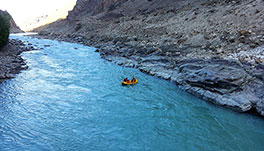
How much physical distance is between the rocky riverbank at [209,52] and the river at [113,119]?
1.45 meters

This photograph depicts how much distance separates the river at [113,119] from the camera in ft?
31.6

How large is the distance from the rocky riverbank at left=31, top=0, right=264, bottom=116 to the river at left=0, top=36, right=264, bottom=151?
4.76 ft

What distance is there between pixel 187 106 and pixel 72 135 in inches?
324

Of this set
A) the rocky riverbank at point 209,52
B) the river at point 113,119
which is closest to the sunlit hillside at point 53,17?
the rocky riverbank at point 209,52

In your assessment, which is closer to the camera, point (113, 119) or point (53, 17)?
point (113, 119)

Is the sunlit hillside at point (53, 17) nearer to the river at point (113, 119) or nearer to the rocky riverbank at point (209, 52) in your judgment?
the rocky riverbank at point (209, 52)

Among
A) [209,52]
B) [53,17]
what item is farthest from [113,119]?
[53,17]

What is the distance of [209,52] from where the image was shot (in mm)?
20469

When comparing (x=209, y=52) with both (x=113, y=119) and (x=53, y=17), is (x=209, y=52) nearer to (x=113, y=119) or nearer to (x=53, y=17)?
(x=113, y=119)

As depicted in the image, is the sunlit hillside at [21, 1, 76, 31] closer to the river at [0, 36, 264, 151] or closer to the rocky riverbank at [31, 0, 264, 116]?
the rocky riverbank at [31, 0, 264, 116]

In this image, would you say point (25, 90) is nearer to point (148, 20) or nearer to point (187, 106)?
point (187, 106)

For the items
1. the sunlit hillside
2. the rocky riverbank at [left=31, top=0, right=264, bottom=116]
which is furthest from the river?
the sunlit hillside

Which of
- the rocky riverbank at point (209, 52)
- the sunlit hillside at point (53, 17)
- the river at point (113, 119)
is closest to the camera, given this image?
the river at point (113, 119)

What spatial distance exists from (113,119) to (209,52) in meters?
13.7
